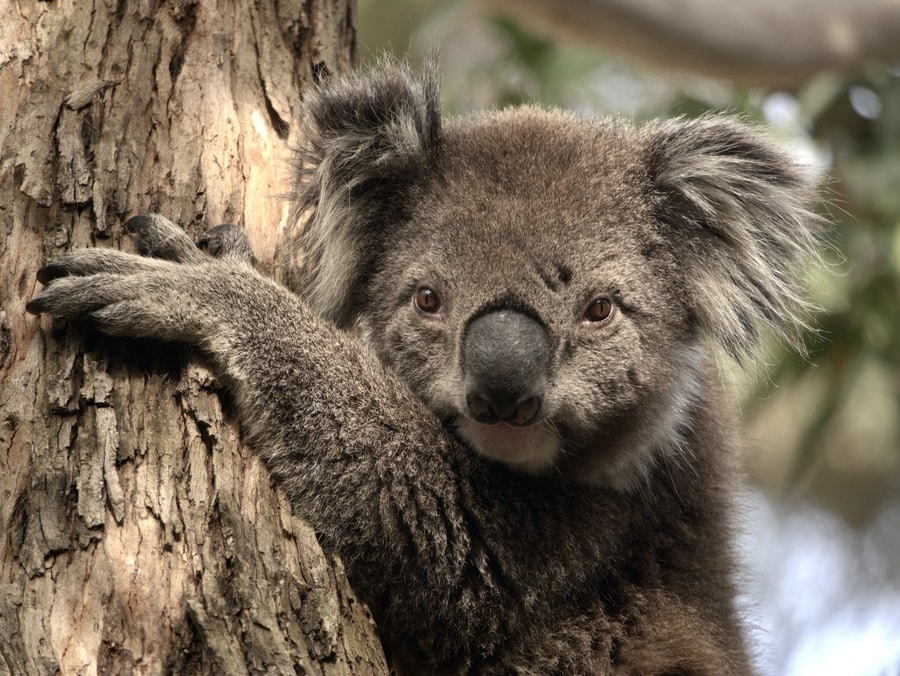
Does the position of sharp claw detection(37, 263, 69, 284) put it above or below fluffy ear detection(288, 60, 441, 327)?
below

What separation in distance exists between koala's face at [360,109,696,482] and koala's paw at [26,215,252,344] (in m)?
0.63

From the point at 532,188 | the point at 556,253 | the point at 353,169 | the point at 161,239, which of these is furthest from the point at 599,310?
the point at 161,239

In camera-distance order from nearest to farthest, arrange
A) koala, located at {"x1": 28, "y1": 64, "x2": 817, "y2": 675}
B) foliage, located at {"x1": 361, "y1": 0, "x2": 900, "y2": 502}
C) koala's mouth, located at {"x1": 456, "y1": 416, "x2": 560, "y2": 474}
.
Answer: koala, located at {"x1": 28, "y1": 64, "x2": 817, "y2": 675} < koala's mouth, located at {"x1": 456, "y1": 416, "x2": 560, "y2": 474} < foliage, located at {"x1": 361, "y1": 0, "x2": 900, "y2": 502}

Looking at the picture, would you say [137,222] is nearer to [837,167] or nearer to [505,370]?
[505,370]

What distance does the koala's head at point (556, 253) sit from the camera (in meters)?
3.26

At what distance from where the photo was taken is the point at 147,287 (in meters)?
2.87

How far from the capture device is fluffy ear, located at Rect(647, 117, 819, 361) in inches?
141

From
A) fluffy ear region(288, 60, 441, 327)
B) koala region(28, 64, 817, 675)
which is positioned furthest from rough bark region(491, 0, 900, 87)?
fluffy ear region(288, 60, 441, 327)

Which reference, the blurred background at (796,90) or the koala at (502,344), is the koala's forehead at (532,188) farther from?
the blurred background at (796,90)

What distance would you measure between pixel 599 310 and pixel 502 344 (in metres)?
0.47

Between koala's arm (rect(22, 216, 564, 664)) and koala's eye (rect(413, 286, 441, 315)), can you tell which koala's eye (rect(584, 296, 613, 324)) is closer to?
koala's eye (rect(413, 286, 441, 315))

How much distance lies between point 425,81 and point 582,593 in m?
1.81

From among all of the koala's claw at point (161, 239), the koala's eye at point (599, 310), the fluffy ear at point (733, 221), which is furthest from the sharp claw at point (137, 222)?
the fluffy ear at point (733, 221)

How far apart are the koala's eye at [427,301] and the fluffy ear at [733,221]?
86 cm
